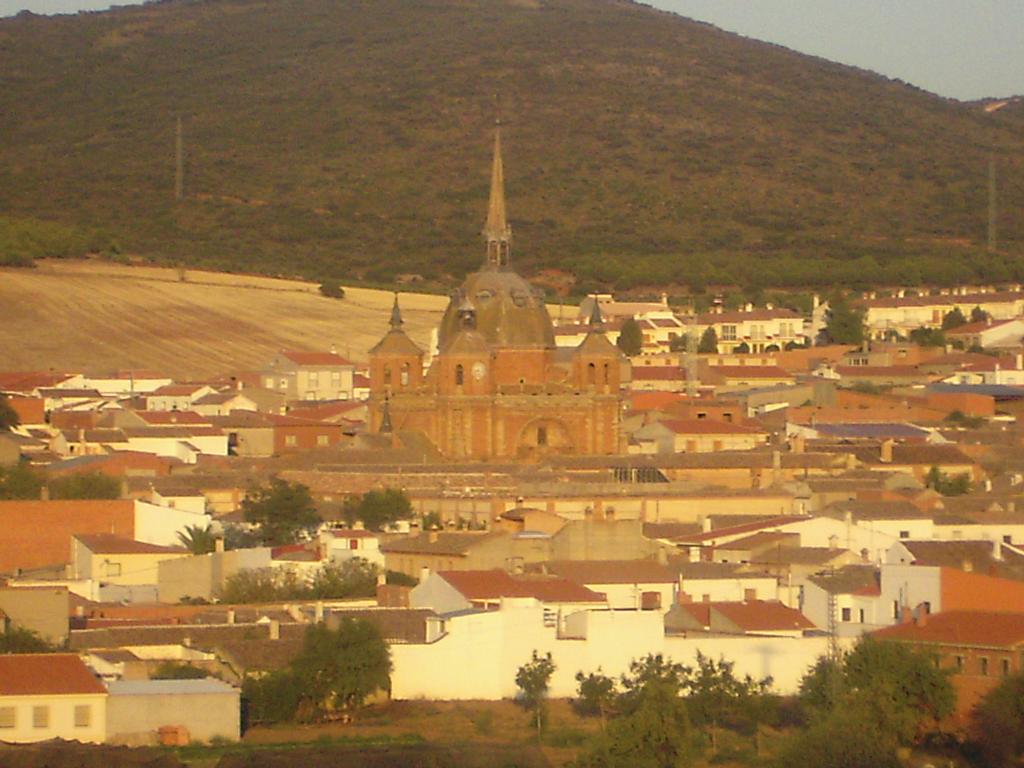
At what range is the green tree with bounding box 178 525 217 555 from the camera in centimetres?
6488

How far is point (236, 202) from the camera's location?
19462 cm

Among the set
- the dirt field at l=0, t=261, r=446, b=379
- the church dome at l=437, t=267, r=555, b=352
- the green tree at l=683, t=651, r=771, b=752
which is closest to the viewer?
the green tree at l=683, t=651, r=771, b=752

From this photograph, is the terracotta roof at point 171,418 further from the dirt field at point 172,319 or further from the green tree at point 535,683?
the green tree at point 535,683

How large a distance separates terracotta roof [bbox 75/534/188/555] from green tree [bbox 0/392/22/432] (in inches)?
897

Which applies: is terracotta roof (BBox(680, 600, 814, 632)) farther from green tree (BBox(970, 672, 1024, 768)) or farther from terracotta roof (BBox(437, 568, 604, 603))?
green tree (BBox(970, 672, 1024, 768))

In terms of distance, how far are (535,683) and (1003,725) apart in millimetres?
7955

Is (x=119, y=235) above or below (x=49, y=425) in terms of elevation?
above

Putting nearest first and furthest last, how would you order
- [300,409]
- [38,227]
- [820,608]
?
[820,608]
[300,409]
[38,227]

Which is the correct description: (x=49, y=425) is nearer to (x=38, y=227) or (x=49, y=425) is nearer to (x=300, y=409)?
(x=300, y=409)

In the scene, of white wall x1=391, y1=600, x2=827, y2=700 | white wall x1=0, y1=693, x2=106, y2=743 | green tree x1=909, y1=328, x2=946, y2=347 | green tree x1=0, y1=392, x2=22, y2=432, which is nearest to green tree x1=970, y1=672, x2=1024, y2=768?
white wall x1=391, y1=600, x2=827, y2=700

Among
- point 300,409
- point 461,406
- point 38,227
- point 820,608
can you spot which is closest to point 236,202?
point 38,227

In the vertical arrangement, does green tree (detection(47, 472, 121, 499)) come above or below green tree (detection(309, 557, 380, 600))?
above

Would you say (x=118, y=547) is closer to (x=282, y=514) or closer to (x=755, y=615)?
(x=282, y=514)

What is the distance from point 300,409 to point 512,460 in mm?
17835
